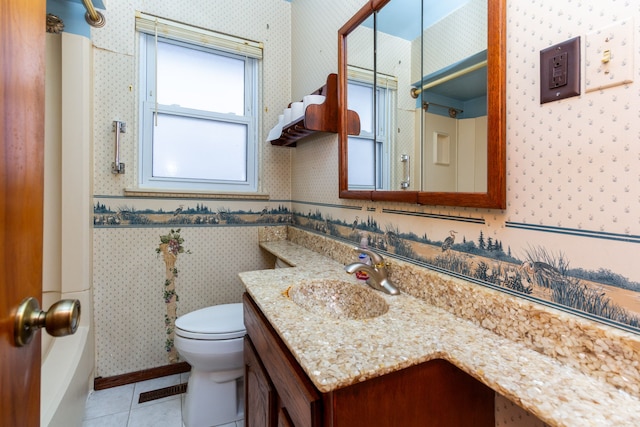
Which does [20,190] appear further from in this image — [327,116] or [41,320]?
[327,116]

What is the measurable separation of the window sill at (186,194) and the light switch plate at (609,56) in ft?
5.92

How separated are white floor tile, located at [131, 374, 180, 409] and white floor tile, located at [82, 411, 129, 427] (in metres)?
0.08

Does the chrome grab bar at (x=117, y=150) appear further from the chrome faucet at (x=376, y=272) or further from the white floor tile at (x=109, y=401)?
the chrome faucet at (x=376, y=272)

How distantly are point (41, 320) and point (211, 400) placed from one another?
4.33 feet

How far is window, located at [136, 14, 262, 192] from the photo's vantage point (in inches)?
73.0

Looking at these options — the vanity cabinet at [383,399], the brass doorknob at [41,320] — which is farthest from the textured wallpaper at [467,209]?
the brass doorknob at [41,320]

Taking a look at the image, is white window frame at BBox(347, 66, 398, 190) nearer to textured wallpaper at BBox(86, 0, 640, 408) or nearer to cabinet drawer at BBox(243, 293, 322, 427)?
textured wallpaper at BBox(86, 0, 640, 408)

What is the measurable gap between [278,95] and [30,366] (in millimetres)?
2039

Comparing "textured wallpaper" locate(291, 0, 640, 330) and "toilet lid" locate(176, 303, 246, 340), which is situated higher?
"textured wallpaper" locate(291, 0, 640, 330)

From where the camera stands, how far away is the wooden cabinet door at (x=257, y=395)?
2.91 ft

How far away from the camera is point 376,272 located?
1.09m

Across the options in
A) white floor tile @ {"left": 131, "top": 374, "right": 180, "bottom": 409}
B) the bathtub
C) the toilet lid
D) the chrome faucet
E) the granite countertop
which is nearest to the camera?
the granite countertop

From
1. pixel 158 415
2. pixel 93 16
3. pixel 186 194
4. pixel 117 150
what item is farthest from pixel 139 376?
pixel 93 16

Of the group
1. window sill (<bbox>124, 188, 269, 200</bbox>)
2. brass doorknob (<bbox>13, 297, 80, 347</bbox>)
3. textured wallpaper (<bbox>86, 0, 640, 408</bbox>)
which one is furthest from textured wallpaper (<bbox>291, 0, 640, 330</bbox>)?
window sill (<bbox>124, 188, 269, 200</bbox>)
